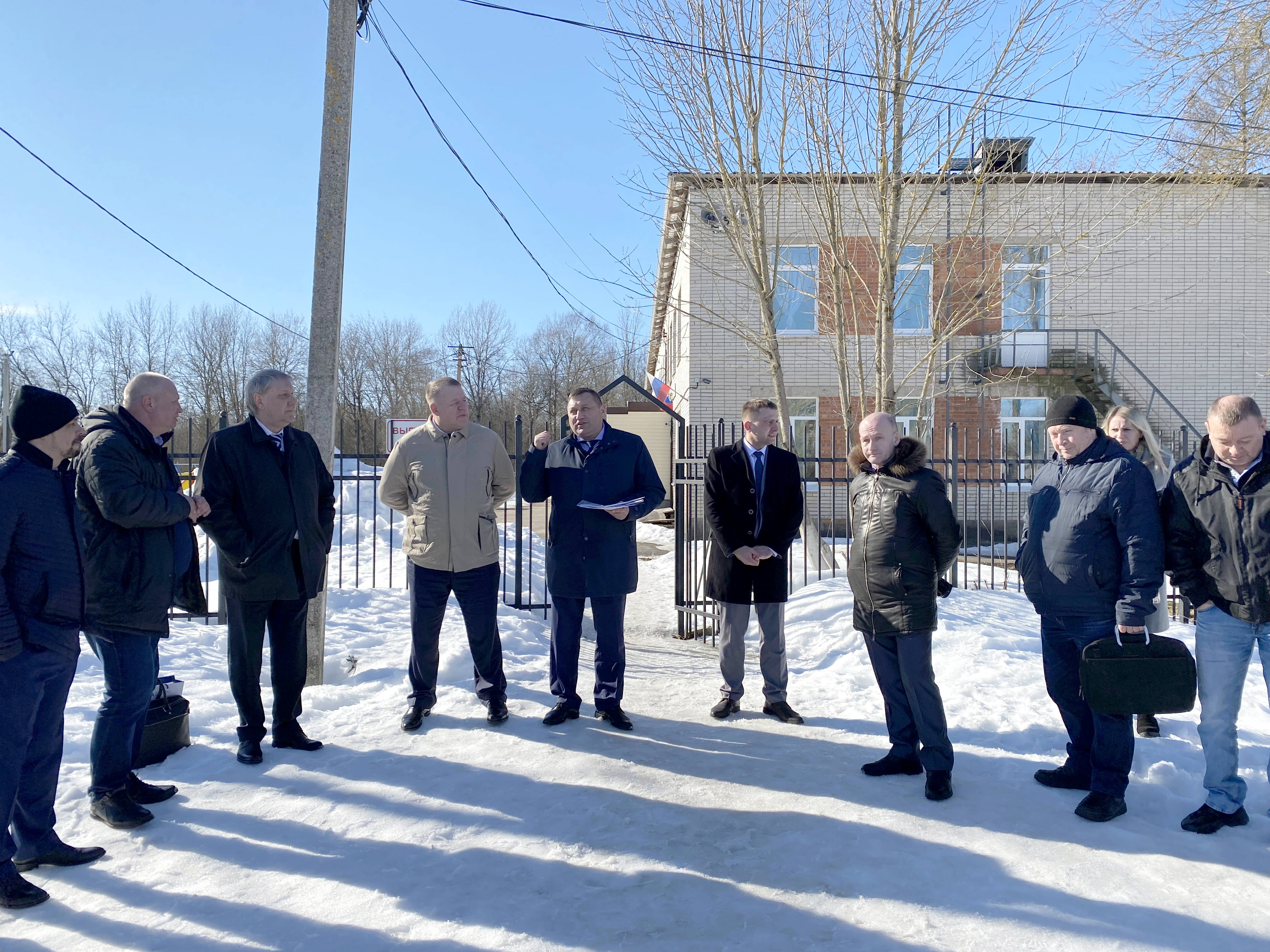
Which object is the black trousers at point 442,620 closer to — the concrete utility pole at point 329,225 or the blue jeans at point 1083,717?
the concrete utility pole at point 329,225

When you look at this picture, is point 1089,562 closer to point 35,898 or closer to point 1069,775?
point 1069,775

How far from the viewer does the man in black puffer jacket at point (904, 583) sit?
13.1 ft

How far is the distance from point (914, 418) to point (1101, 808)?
15074 mm

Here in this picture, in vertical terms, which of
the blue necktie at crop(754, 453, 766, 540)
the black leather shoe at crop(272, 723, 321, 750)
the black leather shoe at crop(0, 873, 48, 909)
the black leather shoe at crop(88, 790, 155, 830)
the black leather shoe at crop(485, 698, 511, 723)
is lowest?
the black leather shoe at crop(0, 873, 48, 909)

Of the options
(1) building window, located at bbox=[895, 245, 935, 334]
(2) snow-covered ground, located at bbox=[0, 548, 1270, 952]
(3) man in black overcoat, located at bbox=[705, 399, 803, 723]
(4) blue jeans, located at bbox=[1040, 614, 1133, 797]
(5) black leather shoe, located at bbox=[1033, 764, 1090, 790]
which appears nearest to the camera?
(2) snow-covered ground, located at bbox=[0, 548, 1270, 952]

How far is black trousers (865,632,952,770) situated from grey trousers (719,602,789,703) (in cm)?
→ 84

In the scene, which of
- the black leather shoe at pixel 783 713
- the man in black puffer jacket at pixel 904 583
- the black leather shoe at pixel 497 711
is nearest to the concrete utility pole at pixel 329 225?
the black leather shoe at pixel 497 711

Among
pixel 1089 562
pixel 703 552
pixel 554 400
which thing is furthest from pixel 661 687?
pixel 554 400

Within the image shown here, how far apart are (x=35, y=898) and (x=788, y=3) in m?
9.61

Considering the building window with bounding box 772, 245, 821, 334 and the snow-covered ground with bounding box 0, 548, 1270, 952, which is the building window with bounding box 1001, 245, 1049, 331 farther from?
the snow-covered ground with bounding box 0, 548, 1270, 952

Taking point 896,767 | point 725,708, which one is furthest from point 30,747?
point 896,767

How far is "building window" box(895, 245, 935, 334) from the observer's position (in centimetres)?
993

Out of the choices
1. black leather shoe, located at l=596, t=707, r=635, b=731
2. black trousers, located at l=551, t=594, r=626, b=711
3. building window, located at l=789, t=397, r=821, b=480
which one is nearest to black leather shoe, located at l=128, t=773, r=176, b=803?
black trousers, located at l=551, t=594, r=626, b=711

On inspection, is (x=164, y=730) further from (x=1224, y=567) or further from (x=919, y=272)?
(x=919, y=272)
